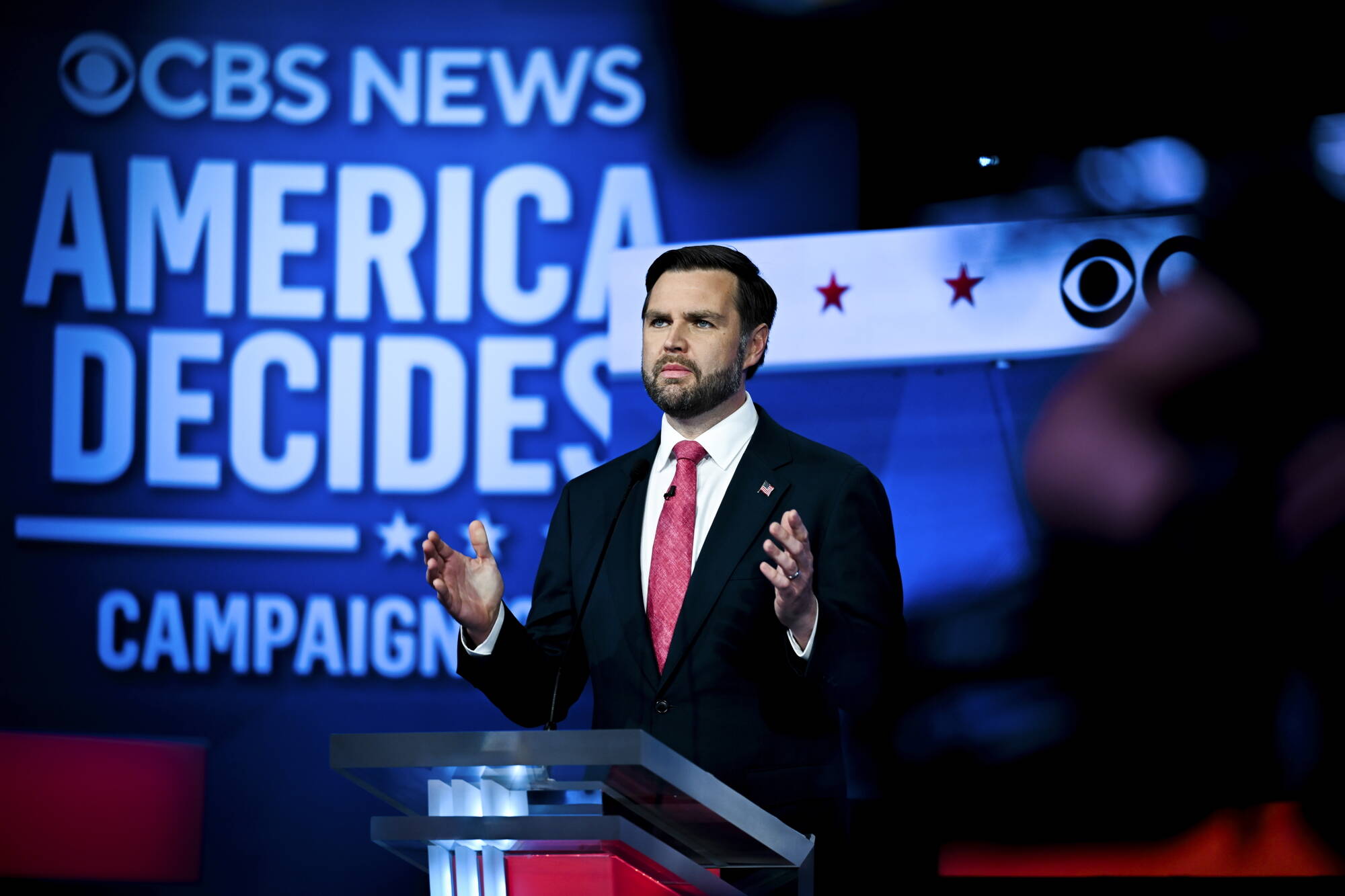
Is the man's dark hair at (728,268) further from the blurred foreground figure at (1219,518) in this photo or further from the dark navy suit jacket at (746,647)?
the blurred foreground figure at (1219,518)

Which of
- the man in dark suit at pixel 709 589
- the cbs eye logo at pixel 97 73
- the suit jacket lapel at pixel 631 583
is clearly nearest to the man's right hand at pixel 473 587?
the man in dark suit at pixel 709 589

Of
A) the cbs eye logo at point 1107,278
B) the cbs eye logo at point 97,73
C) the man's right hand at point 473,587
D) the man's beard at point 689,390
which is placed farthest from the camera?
the cbs eye logo at point 97,73

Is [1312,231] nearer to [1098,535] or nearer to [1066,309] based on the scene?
[1066,309]

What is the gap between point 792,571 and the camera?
76.9 inches

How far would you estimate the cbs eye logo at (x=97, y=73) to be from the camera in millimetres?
4172

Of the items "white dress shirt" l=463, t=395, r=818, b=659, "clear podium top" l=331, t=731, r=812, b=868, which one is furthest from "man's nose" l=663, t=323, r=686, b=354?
"clear podium top" l=331, t=731, r=812, b=868

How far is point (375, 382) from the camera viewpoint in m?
4.10

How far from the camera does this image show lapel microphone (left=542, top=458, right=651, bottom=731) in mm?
2260

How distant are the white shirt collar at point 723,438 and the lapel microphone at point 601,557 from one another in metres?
0.08

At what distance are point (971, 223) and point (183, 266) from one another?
2.16 meters

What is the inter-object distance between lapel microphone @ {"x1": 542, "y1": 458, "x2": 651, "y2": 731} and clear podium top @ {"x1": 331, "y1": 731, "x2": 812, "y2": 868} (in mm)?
508

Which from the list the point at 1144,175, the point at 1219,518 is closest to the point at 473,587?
the point at 1219,518

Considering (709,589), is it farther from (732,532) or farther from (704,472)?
(704,472)

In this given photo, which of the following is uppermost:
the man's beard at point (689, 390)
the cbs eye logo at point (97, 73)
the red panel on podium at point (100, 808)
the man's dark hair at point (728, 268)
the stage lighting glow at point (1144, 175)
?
the cbs eye logo at point (97, 73)
